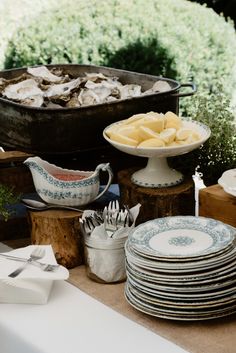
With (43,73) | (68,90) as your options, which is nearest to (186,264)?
(68,90)

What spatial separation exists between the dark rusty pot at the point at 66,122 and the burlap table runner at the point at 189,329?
Answer: 45 cm

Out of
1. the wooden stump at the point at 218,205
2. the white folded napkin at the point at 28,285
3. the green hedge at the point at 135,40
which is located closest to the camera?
the white folded napkin at the point at 28,285

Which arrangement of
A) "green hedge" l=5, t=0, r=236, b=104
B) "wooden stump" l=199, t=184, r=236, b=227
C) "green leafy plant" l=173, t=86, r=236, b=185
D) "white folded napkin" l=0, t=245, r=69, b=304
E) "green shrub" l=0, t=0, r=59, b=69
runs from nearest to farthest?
"white folded napkin" l=0, t=245, r=69, b=304
"wooden stump" l=199, t=184, r=236, b=227
"green leafy plant" l=173, t=86, r=236, b=185
"green hedge" l=5, t=0, r=236, b=104
"green shrub" l=0, t=0, r=59, b=69

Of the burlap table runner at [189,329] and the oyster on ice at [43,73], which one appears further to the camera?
the oyster on ice at [43,73]

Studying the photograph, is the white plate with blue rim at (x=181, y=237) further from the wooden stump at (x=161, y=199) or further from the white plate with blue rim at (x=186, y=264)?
the wooden stump at (x=161, y=199)

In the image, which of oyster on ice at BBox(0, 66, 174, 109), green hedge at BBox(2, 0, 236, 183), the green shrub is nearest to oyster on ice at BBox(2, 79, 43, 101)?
oyster on ice at BBox(0, 66, 174, 109)

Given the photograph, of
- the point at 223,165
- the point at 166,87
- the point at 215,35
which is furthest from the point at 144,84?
the point at 215,35

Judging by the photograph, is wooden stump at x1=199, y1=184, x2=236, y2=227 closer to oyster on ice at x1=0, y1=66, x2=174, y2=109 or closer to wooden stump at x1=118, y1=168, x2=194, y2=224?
wooden stump at x1=118, y1=168, x2=194, y2=224

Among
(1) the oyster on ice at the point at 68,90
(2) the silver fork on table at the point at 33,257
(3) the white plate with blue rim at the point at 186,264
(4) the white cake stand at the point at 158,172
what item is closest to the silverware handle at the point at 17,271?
(2) the silver fork on table at the point at 33,257

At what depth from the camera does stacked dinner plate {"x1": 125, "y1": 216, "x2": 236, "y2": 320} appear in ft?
4.52

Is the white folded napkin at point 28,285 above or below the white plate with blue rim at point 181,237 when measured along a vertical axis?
below

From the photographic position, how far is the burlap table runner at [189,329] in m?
1.32

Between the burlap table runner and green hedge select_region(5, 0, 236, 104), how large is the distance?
2994 mm

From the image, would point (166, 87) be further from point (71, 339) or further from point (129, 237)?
point (71, 339)
